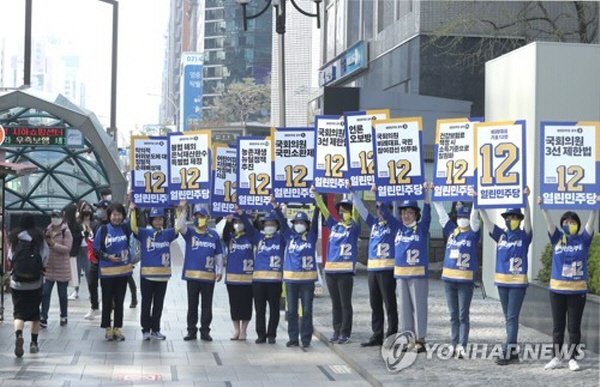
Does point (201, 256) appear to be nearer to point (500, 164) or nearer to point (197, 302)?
point (197, 302)

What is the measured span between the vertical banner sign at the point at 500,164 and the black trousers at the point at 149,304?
16.4ft

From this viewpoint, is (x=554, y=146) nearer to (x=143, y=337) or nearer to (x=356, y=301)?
(x=143, y=337)

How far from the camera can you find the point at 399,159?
14.2m

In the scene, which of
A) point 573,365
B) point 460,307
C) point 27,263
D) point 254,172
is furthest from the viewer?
point 254,172

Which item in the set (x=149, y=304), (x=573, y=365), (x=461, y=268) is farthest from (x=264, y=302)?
(x=573, y=365)

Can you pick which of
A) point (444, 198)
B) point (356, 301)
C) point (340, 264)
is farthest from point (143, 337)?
point (356, 301)

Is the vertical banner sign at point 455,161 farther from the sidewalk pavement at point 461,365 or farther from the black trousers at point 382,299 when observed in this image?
the sidewalk pavement at point 461,365

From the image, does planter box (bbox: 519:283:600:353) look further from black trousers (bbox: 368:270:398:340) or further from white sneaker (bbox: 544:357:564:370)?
black trousers (bbox: 368:270:398:340)

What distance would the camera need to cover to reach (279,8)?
20969 millimetres

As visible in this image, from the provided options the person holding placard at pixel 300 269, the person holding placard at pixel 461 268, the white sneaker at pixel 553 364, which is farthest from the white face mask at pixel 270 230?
the white sneaker at pixel 553 364

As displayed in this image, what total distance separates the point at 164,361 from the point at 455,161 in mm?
4096

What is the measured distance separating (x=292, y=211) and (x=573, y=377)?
11.1 m

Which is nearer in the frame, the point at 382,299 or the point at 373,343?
the point at 373,343

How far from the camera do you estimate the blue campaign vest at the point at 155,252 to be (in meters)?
16.0
